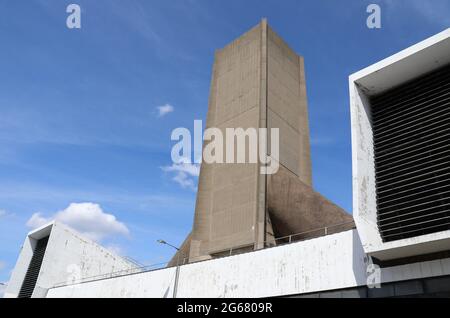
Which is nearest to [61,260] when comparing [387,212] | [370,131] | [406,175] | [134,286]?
[134,286]

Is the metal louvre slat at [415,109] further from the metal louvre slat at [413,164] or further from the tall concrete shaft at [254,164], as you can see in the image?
the tall concrete shaft at [254,164]

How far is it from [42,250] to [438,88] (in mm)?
37951

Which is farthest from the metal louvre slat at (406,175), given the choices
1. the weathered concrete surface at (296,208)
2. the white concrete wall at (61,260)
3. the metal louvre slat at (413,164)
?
the white concrete wall at (61,260)

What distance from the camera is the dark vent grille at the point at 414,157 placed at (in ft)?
49.9

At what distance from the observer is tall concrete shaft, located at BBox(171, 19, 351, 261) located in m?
32.0

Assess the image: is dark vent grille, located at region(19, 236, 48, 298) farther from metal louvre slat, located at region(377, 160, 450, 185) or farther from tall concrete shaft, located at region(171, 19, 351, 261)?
metal louvre slat, located at region(377, 160, 450, 185)

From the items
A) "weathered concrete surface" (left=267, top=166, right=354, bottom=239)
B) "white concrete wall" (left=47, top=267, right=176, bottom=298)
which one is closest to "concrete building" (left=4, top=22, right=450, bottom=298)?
"white concrete wall" (left=47, top=267, right=176, bottom=298)

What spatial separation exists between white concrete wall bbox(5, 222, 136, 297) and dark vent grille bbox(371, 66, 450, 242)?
104ft

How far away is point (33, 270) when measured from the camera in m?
40.3

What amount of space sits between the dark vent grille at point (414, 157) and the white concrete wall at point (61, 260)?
31844mm

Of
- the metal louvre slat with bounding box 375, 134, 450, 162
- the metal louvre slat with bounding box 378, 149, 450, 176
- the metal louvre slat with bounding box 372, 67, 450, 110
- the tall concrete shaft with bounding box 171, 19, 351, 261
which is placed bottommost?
the metal louvre slat with bounding box 378, 149, 450, 176

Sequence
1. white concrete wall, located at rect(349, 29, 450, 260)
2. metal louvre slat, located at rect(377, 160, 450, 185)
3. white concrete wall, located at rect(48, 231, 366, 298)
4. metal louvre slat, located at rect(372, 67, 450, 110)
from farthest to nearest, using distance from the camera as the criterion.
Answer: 1. white concrete wall, located at rect(48, 231, 366, 298)
2. metal louvre slat, located at rect(372, 67, 450, 110)
3. metal louvre slat, located at rect(377, 160, 450, 185)
4. white concrete wall, located at rect(349, 29, 450, 260)

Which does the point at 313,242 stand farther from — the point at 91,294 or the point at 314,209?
the point at 91,294

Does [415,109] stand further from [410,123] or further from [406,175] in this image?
[406,175]
